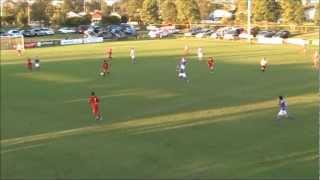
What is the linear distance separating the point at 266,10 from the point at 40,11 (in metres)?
47.0

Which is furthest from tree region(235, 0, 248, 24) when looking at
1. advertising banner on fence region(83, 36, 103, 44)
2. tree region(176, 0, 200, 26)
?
advertising banner on fence region(83, 36, 103, 44)

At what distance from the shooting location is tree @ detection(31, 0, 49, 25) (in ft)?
390

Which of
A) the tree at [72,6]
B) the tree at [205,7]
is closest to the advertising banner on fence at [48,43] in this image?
the tree at [205,7]

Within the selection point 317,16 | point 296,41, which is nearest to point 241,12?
point 317,16

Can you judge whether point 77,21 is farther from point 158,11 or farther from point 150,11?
point 150,11

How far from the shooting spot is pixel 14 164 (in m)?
18.3

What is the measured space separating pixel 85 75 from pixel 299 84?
48.9 feet

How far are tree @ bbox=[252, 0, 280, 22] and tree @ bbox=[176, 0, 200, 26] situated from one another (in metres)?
11.7

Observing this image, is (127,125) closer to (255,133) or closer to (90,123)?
(90,123)

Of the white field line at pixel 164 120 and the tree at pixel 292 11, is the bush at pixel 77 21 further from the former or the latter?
the white field line at pixel 164 120

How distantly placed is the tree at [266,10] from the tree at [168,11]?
1443 cm

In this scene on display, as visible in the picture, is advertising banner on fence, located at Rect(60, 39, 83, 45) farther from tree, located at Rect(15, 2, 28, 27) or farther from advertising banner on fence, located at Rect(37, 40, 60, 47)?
tree, located at Rect(15, 2, 28, 27)

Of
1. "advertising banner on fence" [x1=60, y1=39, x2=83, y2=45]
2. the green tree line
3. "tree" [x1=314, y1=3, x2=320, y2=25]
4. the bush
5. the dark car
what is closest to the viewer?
"advertising banner on fence" [x1=60, y1=39, x2=83, y2=45]

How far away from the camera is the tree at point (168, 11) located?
10120cm
